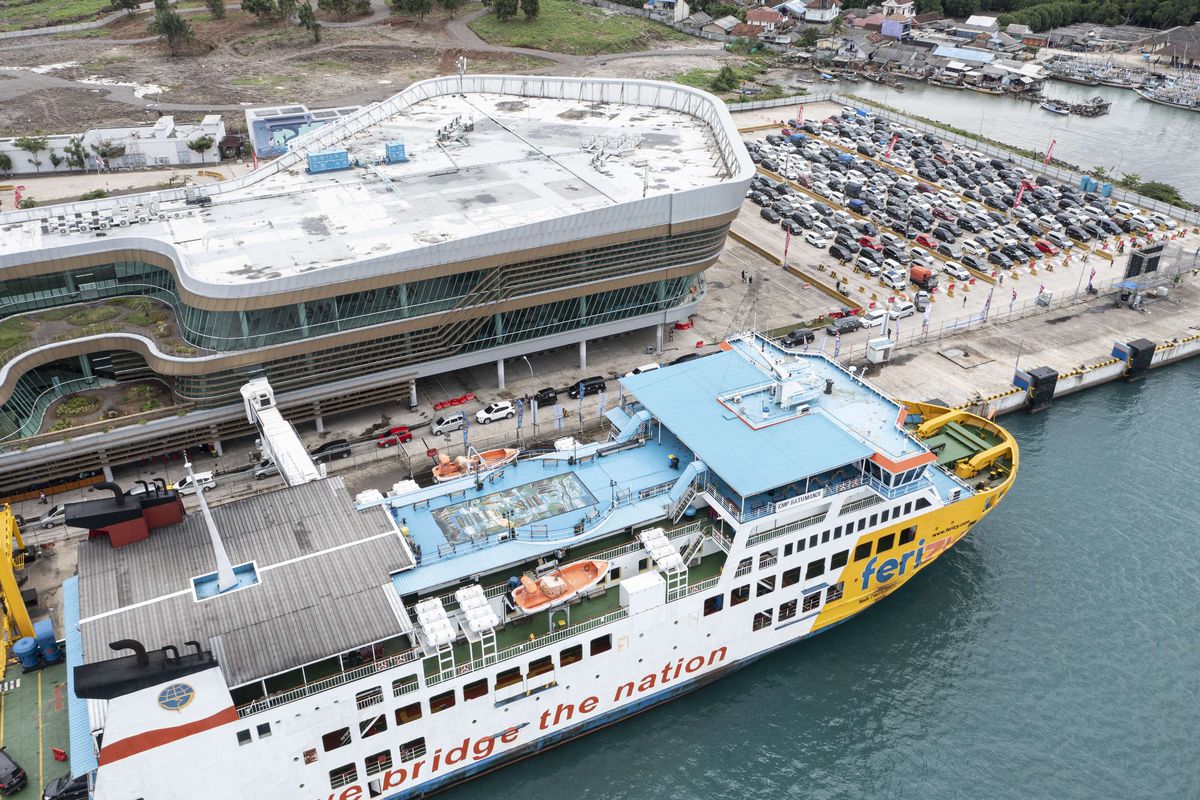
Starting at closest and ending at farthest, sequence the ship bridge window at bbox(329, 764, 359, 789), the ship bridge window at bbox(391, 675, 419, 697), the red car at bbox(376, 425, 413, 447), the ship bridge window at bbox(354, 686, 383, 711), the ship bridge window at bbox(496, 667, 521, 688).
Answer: the ship bridge window at bbox(354, 686, 383, 711) < the ship bridge window at bbox(391, 675, 419, 697) < the ship bridge window at bbox(329, 764, 359, 789) < the ship bridge window at bbox(496, 667, 521, 688) < the red car at bbox(376, 425, 413, 447)

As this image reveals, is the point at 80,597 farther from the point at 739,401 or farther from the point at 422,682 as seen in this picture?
the point at 739,401

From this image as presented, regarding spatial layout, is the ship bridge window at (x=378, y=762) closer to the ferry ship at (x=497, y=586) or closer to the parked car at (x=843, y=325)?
the ferry ship at (x=497, y=586)

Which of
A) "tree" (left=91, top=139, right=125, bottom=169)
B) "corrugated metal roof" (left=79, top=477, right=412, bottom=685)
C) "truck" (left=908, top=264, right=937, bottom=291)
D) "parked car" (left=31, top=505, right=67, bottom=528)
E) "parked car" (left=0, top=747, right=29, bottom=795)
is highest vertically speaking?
"corrugated metal roof" (left=79, top=477, right=412, bottom=685)

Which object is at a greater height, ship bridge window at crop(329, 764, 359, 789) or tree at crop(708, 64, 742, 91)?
tree at crop(708, 64, 742, 91)

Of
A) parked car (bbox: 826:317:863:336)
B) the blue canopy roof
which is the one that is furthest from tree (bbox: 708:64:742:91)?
the blue canopy roof

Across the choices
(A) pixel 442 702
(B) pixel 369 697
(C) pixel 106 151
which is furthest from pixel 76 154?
(A) pixel 442 702

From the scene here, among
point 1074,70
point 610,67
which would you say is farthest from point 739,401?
point 1074,70

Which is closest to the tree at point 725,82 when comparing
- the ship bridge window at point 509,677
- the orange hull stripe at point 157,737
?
the ship bridge window at point 509,677

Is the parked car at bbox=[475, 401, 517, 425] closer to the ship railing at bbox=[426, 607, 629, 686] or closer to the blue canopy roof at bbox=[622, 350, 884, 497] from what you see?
the blue canopy roof at bbox=[622, 350, 884, 497]
